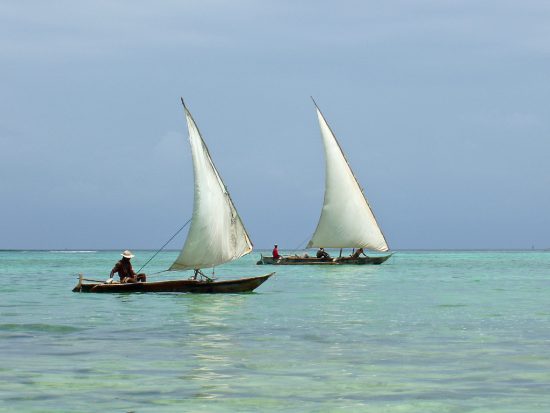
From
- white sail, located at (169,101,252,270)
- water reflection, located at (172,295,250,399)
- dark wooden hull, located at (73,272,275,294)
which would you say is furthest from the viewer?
white sail, located at (169,101,252,270)

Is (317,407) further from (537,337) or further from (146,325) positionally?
(146,325)

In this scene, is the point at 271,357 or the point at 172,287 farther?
the point at 172,287

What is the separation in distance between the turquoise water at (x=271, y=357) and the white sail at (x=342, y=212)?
31089mm

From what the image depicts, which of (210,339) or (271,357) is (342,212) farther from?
(271,357)

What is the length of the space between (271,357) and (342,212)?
48496 millimetres

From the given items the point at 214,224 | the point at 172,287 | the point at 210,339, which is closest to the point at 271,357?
the point at 210,339

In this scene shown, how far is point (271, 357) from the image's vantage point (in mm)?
17156

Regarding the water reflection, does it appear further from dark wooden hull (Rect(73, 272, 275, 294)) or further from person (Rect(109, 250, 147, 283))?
person (Rect(109, 250, 147, 283))

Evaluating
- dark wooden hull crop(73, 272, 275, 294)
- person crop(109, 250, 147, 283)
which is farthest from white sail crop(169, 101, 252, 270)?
person crop(109, 250, 147, 283)

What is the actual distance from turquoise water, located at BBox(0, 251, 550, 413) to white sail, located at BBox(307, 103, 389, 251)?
3109 cm

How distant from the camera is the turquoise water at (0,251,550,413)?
12781 millimetres

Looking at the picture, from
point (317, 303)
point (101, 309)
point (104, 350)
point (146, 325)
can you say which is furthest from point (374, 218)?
point (104, 350)

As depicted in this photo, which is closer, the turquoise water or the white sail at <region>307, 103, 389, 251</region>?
the turquoise water

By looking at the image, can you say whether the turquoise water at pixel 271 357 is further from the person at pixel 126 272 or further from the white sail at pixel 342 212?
the white sail at pixel 342 212
